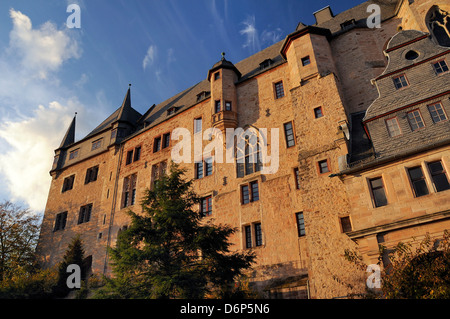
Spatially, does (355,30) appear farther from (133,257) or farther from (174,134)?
(133,257)

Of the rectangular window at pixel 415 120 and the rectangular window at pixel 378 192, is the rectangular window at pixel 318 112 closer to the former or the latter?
the rectangular window at pixel 415 120

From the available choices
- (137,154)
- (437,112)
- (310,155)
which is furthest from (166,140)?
(437,112)

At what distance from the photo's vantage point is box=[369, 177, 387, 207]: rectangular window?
43.5ft

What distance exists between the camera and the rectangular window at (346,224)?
14.5m

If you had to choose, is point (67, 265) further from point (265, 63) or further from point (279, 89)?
point (265, 63)

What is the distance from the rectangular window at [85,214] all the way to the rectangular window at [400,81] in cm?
2729

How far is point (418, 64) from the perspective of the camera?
51.3ft

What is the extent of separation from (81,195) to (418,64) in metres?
30.0

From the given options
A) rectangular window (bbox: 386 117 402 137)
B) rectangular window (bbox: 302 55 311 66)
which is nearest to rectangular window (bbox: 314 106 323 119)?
rectangular window (bbox: 386 117 402 137)

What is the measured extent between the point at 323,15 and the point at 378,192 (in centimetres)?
2234

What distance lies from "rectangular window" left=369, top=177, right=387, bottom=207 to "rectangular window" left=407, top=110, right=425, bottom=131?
2670 millimetres

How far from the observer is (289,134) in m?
22.0

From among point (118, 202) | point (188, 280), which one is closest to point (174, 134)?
point (118, 202)

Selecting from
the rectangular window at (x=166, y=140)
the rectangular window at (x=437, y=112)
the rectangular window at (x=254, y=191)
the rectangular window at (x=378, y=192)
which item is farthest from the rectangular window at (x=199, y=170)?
the rectangular window at (x=437, y=112)
